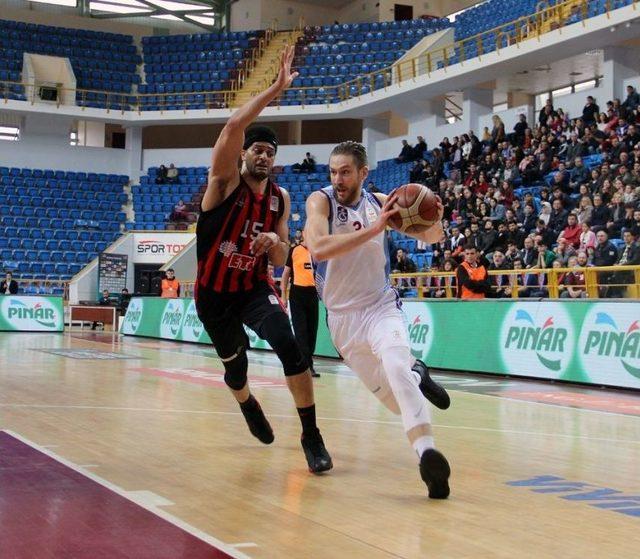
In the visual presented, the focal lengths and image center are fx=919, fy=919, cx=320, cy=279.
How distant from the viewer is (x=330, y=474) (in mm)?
5168

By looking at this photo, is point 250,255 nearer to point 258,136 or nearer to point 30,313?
point 258,136

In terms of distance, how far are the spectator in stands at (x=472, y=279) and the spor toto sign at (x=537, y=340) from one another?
910mm

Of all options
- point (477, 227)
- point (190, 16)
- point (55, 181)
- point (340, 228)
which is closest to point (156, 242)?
point (55, 181)

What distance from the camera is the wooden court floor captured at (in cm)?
362

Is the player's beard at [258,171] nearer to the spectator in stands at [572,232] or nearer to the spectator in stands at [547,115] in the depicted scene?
the spectator in stands at [572,232]

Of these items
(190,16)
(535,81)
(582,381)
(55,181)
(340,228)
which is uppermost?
(190,16)

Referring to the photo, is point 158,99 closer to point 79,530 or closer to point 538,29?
point 538,29

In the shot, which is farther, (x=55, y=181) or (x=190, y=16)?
(x=190, y=16)

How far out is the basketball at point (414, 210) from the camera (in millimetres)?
4633

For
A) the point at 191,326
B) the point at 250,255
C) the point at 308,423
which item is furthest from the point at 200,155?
the point at 308,423

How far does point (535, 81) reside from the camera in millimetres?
30922

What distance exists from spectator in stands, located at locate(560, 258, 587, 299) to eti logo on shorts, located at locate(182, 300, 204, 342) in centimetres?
936

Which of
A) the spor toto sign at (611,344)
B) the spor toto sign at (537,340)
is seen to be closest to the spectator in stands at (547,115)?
the spor toto sign at (537,340)

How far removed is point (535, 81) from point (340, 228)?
27558 mm
